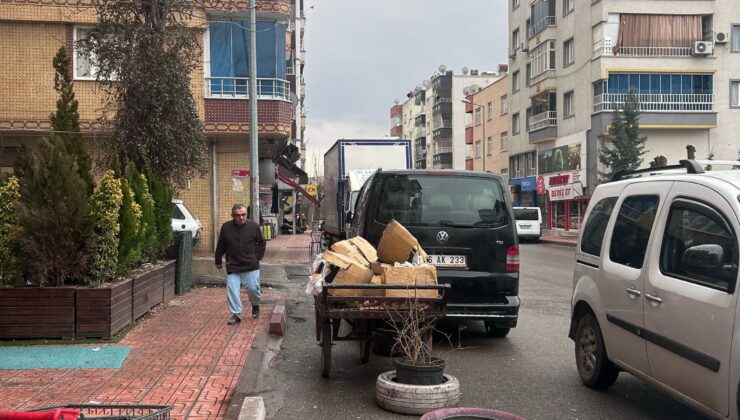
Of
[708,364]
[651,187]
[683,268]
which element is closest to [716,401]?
[708,364]

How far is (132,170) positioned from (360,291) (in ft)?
18.9

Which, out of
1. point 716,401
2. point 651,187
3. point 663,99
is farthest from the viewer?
point 663,99

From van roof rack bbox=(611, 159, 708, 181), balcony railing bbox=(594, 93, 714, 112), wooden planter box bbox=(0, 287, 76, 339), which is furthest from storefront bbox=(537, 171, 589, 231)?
wooden planter box bbox=(0, 287, 76, 339)

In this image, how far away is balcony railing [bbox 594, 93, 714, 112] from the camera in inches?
1454

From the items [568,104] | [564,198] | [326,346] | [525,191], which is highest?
[568,104]

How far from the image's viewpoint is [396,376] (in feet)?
19.6

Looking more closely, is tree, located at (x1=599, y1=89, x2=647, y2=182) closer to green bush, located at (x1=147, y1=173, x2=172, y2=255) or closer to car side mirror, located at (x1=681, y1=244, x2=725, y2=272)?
green bush, located at (x1=147, y1=173, x2=172, y2=255)

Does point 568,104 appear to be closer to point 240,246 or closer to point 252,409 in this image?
point 240,246

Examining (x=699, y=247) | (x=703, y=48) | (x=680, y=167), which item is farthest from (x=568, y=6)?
(x=699, y=247)

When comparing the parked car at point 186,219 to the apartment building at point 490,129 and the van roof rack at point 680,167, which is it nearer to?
the van roof rack at point 680,167

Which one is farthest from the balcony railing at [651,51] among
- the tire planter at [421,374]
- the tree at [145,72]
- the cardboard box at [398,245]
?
the tire planter at [421,374]

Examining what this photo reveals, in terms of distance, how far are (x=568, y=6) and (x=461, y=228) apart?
37707 millimetres

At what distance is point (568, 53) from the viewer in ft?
138

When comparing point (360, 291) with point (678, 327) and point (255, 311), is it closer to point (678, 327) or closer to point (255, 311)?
point (678, 327)
